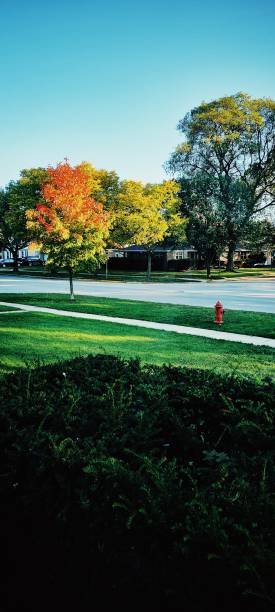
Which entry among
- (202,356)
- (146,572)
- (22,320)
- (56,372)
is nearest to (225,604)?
(146,572)

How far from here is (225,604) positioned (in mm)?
1614

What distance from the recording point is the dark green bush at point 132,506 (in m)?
1.70

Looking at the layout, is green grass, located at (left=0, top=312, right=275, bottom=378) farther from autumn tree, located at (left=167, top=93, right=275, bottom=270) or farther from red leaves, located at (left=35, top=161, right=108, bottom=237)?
autumn tree, located at (left=167, top=93, right=275, bottom=270)

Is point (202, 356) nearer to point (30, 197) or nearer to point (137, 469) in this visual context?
point (137, 469)

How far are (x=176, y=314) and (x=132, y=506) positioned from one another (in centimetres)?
1366

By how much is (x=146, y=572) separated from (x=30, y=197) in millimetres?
51264

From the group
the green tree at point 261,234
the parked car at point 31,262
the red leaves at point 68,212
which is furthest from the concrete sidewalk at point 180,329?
the parked car at point 31,262

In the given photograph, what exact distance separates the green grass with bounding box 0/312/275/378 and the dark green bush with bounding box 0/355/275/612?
4746 mm

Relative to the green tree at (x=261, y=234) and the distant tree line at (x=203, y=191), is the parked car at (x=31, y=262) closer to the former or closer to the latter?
the distant tree line at (x=203, y=191)

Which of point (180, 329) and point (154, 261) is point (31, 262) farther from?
point (180, 329)

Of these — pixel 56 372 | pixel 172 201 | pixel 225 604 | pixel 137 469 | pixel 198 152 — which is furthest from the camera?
pixel 198 152

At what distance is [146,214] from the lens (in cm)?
4162

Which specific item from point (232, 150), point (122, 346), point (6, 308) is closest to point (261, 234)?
point (232, 150)

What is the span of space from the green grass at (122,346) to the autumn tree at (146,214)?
2901cm
